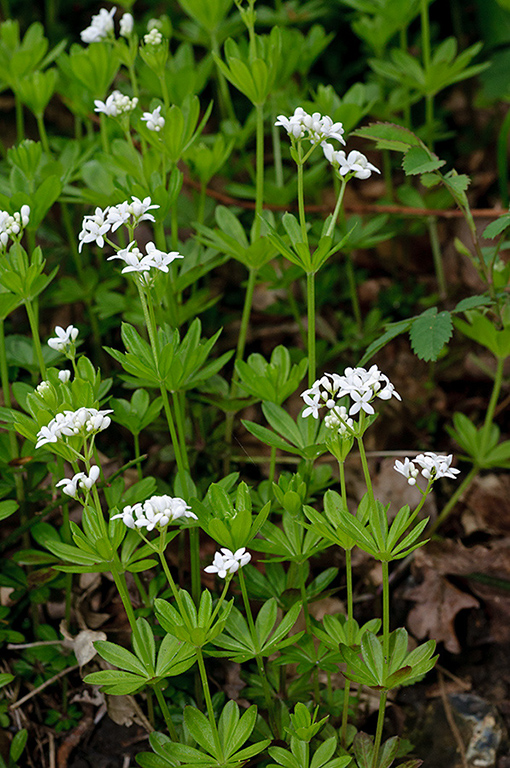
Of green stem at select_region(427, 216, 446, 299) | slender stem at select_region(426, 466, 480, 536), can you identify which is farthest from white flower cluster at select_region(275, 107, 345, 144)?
green stem at select_region(427, 216, 446, 299)

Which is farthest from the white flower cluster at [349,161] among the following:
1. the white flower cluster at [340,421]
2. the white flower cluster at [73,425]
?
the white flower cluster at [73,425]

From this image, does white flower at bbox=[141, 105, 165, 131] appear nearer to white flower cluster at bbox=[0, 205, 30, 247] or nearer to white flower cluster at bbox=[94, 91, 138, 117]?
white flower cluster at bbox=[94, 91, 138, 117]

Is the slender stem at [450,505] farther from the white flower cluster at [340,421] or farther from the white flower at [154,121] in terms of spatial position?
the white flower at [154,121]

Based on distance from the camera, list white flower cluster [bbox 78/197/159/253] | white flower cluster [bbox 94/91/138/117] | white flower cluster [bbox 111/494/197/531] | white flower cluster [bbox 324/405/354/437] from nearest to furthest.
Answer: white flower cluster [bbox 111/494/197/531] → white flower cluster [bbox 324/405/354/437] → white flower cluster [bbox 78/197/159/253] → white flower cluster [bbox 94/91/138/117]

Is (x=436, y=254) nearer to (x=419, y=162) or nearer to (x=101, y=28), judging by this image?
(x=419, y=162)

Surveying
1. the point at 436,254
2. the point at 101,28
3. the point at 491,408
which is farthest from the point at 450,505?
the point at 101,28

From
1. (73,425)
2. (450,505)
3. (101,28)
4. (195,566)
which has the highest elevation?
(101,28)

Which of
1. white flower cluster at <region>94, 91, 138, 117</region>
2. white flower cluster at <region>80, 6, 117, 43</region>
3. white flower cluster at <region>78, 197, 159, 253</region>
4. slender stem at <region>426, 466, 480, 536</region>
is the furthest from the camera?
slender stem at <region>426, 466, 480, 536</region>

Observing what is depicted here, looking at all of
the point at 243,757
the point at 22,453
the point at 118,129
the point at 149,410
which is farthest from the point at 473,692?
the point at 118,129
